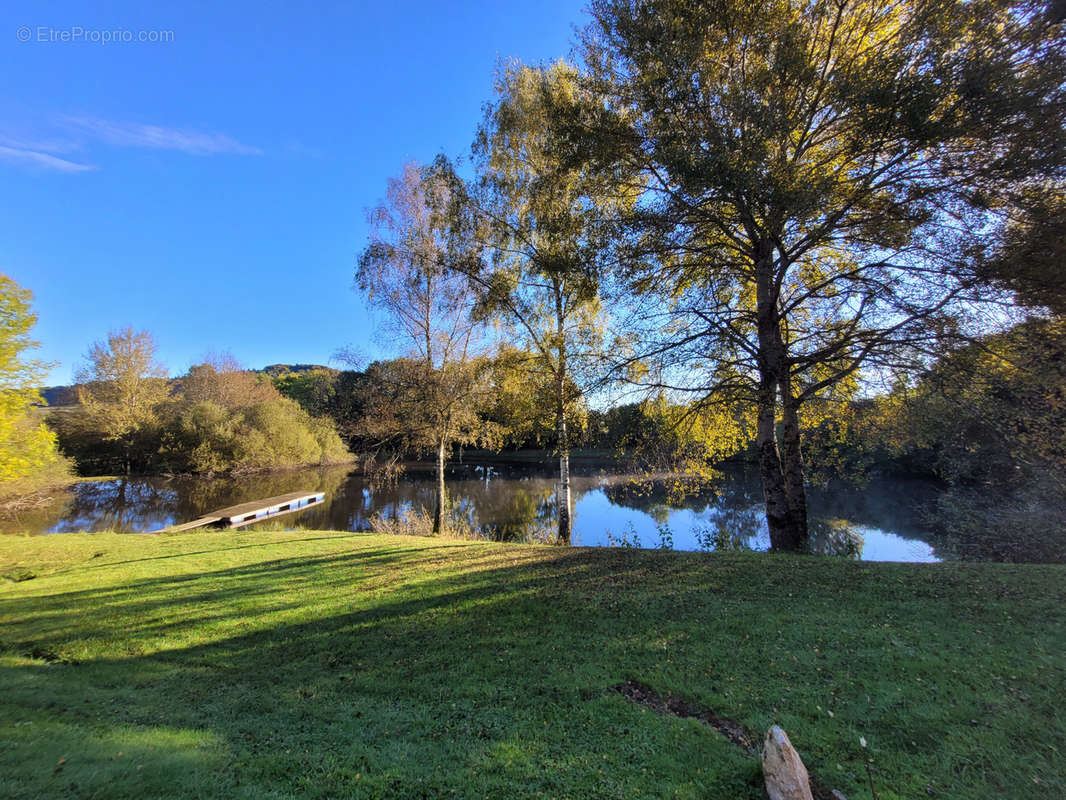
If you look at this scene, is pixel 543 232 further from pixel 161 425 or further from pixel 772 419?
pixel 161 425

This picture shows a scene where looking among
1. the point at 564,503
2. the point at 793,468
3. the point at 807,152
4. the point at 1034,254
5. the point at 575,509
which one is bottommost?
the point at 575,509

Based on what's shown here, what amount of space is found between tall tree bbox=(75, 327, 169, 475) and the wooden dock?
1719 centimetres

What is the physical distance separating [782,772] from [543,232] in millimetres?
10649

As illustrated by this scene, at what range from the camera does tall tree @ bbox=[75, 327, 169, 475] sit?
30281 millimetres

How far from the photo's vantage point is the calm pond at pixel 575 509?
13867mm

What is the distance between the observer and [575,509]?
2066cm

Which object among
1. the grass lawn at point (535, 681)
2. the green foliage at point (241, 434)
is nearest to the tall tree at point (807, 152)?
the grass lawn at point (535, 681)

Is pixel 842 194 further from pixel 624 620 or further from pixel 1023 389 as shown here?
pixel 624 620

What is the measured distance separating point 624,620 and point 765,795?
8.52ft

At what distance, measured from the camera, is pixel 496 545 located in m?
10.2

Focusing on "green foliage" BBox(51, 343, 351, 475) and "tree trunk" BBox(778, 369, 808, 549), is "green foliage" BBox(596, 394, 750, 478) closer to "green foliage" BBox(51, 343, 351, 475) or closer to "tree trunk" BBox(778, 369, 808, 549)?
"tree trunk" BBox(778, 369, 808, 549)

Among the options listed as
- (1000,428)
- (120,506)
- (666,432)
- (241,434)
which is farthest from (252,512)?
(1000,428)

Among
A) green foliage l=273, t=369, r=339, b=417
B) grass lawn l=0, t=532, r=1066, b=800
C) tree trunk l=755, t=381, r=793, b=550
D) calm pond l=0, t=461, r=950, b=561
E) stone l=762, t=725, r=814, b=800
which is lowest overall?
calm pond l=0, t=461, r=950, b=561

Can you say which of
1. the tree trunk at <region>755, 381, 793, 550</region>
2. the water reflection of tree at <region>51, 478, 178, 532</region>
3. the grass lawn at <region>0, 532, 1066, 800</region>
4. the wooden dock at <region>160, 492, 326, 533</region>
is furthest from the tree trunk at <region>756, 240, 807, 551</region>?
the water reflection of tree at <region>51, 478, 178, 532</region>
